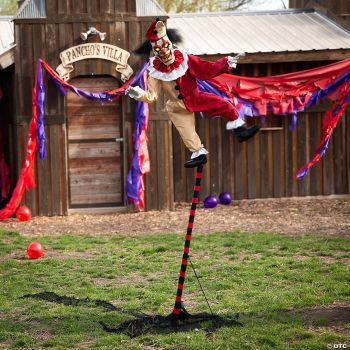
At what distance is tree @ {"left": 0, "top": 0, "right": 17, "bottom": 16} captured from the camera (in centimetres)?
2744

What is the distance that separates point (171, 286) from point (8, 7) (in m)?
21.9

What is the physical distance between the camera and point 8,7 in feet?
92.3

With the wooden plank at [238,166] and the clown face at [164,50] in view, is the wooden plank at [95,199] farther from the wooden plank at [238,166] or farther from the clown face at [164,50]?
the clown face at [164,50]

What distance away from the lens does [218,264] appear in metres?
9.47

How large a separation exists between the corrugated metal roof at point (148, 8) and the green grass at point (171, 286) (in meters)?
4.39

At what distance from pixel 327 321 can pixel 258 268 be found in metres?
2.43

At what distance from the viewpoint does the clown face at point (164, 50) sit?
692 centimetres

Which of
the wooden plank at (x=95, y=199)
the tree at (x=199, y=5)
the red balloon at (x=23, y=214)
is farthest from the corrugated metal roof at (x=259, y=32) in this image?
the tree at (x=199, y=5)

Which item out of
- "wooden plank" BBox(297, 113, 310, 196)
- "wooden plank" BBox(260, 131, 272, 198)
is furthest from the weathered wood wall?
"wooden plank" BBox(297, 113, 310, 196)

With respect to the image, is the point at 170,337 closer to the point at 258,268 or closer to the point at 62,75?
the point at 258,268

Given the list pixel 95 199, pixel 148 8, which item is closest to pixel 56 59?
pixel 148 8

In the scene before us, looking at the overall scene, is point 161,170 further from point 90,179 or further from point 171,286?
point 171,286

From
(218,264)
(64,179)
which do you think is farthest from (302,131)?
(218,264)

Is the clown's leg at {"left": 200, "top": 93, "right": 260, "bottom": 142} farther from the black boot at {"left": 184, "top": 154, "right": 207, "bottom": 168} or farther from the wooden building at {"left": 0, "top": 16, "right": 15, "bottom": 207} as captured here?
the wooden building at {"left": 0, "top": 16, "right": 15, "bottom": 207}
